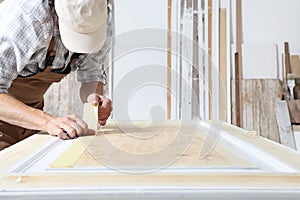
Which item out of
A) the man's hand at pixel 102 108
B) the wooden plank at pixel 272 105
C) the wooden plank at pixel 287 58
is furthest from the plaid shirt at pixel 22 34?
the wooden plank at pixel 287 58

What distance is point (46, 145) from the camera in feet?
3.38

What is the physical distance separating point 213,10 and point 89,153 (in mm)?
2729

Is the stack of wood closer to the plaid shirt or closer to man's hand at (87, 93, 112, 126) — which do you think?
man's hand at (87, 93, 112, 126)

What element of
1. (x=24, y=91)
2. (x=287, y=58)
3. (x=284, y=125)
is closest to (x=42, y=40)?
(x=24, y=91)

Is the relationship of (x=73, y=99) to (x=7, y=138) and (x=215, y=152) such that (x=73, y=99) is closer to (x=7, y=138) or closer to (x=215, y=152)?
(x=7, y=138)

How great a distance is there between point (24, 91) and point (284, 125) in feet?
5.95

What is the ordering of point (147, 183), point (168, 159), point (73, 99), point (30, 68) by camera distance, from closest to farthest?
point (147, 183)
point (168, 159)
point (30, 68)
point (73, 99)

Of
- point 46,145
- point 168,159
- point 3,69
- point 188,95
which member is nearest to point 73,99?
point 188,95

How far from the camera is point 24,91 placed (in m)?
1.66

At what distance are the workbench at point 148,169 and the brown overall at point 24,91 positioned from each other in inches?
17.5

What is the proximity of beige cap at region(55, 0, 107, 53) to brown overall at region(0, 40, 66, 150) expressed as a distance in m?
0.22

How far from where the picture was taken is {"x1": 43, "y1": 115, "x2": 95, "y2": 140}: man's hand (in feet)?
3.78

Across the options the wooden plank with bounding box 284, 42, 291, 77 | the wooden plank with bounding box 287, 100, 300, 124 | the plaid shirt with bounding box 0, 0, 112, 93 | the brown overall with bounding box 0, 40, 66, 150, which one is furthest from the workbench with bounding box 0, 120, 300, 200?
the wooden plank with bounding box 284, 42, 291, 77

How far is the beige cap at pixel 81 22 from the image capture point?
46.3 inches
